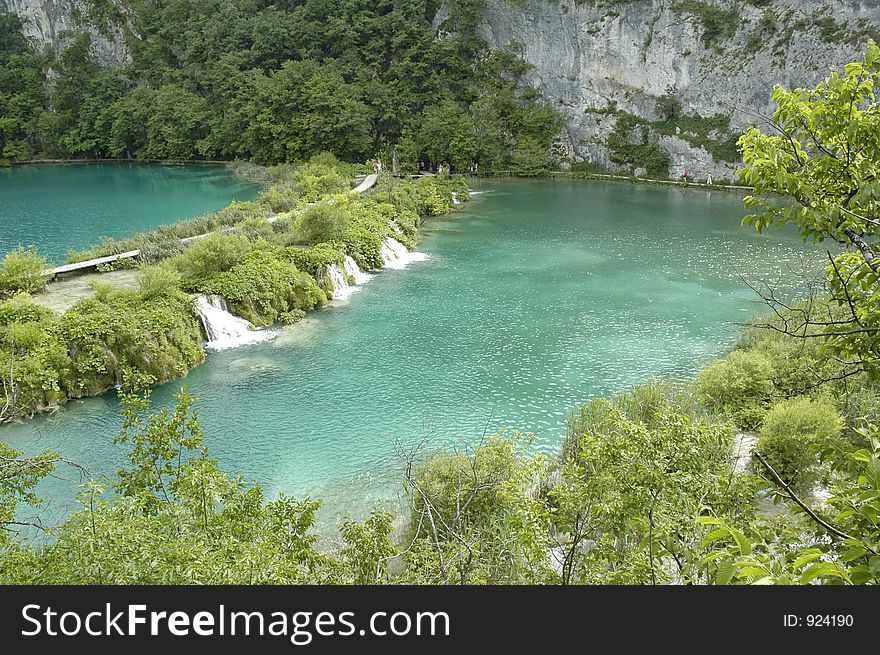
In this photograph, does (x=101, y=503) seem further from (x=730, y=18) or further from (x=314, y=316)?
(x=730, y=18)

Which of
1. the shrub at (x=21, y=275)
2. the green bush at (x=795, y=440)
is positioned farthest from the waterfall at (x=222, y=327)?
the green bush at (x=795, y=440)

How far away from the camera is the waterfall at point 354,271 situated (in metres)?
27.4

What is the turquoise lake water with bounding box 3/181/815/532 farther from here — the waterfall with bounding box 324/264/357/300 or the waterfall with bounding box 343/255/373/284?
the waterfall with bounding box 324/264/357/300

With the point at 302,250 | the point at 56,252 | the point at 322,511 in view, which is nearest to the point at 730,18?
the point at 302,250

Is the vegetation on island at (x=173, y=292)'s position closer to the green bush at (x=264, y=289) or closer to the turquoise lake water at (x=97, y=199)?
the green bush at (x=264, y=289)

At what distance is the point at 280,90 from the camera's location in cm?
5909

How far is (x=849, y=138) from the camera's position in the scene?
4.39 m

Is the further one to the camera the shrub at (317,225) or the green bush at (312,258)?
the shrub at (317,225)

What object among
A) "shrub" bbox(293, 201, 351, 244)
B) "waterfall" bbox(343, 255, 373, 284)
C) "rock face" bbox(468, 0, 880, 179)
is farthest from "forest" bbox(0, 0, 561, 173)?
"waterfall" bbox(343, 255, 373, 284)

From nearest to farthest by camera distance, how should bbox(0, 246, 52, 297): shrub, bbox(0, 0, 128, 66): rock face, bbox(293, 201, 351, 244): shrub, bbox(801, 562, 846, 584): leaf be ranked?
bbox(801, 562, 846, 584): leaf < bbox(0, 246, 52, 297): shrub < bbox(293, 201, 351, 244): shrub < bbox(0, 0, 128, 66): rock face

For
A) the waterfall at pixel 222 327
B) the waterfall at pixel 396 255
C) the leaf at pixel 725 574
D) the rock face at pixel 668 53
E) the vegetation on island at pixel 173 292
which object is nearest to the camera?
the leaf at pixel 725 574

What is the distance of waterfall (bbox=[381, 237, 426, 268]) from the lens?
3030 cm

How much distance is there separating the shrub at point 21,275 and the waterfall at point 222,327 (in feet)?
17.0

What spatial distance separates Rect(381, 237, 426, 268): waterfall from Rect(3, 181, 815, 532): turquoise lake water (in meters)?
0.85
